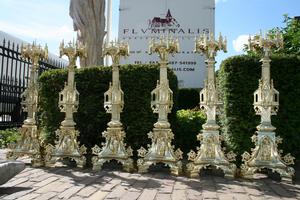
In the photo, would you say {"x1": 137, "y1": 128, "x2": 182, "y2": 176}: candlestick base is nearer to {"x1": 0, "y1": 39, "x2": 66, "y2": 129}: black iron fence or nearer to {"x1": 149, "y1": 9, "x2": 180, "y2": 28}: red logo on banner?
{"x1": 0, "y1": 39, "x2": 66, "y2": 129}: black iron fence

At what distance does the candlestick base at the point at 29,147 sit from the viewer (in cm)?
650

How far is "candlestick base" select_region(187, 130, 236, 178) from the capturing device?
5.70 meters

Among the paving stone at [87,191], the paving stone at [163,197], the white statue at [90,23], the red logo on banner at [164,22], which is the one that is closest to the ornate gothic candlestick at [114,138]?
the paving stone at [87,191]

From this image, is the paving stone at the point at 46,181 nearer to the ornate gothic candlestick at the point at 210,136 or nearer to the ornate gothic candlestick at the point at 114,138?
the ornate gothic candlestick at the point at 114,138

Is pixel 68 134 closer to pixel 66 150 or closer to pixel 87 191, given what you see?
pixel 66 150

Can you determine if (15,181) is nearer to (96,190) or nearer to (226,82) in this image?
(96,190)

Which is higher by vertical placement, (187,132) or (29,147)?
(187,132)

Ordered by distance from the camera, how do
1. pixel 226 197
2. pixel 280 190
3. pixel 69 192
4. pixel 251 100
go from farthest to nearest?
pixel 251 100 < pixel 280 190 < pixel 69 192 < pixel 226 197

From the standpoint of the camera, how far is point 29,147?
6.59 meters

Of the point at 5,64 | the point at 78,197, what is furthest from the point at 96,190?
the point at 5,64

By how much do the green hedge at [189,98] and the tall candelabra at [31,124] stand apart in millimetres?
5294

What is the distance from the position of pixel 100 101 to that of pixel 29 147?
63.8 inches

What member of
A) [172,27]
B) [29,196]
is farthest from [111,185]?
[172,27]

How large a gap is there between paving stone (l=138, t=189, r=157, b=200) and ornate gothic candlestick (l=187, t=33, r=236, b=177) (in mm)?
1275
